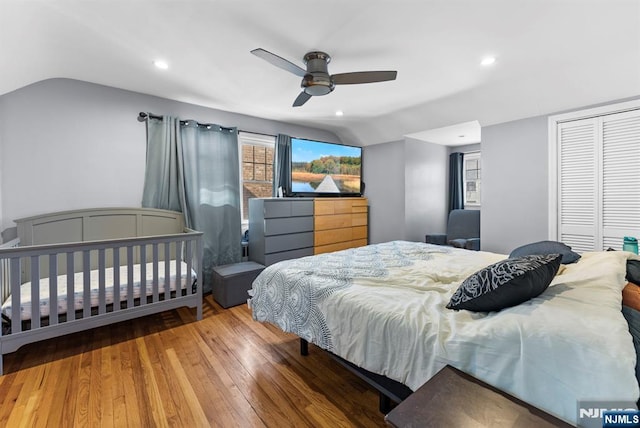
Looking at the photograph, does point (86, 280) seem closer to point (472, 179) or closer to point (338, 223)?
point (338, 223)

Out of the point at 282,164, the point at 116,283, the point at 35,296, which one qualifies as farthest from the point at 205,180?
the point at 35,296

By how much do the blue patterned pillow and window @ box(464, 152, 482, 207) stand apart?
4479 millimetres

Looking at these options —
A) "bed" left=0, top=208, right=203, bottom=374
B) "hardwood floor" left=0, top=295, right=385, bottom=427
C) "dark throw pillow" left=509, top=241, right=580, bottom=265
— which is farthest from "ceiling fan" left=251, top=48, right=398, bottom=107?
"hardwood floor" left=0, top=295, right=385, bottom=427

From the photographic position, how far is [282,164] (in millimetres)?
4465

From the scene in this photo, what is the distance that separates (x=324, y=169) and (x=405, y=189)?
4.71 ft

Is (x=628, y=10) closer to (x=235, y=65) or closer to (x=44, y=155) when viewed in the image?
(x=235, y=65)

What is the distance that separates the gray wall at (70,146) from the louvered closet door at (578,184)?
15.9 ft

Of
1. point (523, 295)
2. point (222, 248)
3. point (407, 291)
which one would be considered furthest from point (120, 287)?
point (523, 295)

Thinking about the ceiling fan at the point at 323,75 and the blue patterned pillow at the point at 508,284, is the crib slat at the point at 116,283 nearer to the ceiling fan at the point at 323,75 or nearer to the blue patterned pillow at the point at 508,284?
the ceiling fan at the point at 323,75

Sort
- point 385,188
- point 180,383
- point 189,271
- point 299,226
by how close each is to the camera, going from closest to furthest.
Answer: point 180,383 → point 189,271 → point 299,226 → point 385,188

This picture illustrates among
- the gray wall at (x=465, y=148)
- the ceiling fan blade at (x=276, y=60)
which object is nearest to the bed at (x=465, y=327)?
the ceiling fan blade at (x=276, y=60)

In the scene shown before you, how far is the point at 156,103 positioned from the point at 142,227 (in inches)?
62.7

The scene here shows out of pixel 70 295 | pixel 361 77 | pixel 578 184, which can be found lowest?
pixel 70 295

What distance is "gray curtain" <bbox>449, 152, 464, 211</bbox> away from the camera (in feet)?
17.5
